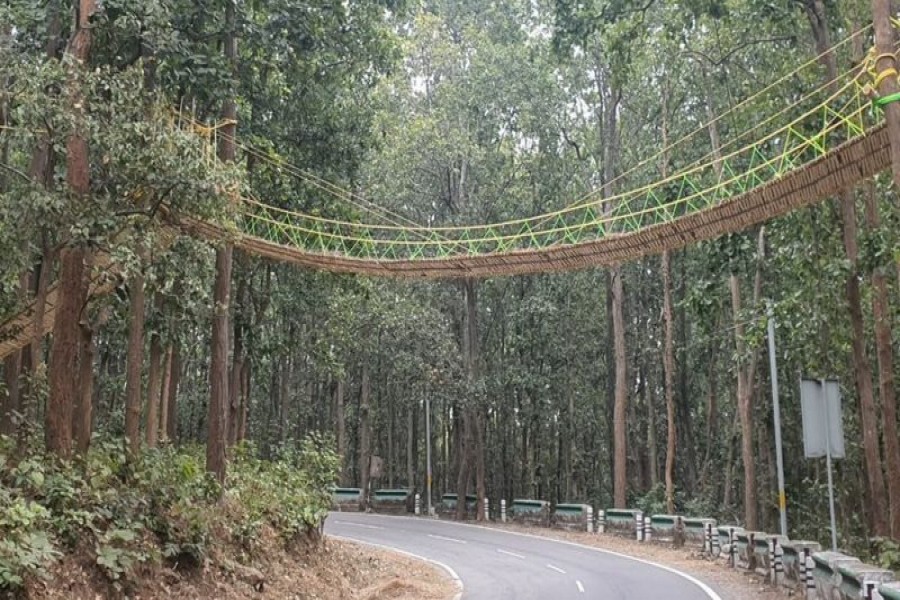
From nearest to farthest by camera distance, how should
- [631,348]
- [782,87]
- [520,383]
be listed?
1. [782,87]
2. [520,383]
3. [631,348]

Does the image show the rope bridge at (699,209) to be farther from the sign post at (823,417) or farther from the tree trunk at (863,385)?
the sign post at (823,417)

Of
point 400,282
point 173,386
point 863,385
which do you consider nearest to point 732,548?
point 863,385

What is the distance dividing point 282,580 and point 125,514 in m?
3.56

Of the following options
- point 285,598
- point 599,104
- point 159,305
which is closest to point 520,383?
point 599,104

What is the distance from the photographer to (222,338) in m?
13.8

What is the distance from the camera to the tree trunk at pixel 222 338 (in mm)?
13453

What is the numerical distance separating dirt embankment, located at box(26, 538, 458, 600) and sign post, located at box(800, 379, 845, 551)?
6974 millimetres

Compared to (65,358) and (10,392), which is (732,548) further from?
(10,392)

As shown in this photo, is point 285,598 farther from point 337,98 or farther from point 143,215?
point 337,98

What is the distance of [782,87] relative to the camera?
61.6 feet

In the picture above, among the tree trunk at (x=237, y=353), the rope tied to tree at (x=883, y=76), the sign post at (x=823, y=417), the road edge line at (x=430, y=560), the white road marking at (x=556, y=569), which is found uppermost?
the rope tied to tree at (x=883, y=76)

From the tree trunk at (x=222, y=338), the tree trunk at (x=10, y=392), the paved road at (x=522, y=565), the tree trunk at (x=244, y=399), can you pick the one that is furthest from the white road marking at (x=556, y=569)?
the tree trunk at (x=10, y=392)

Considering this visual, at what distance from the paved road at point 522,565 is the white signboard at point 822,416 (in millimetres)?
3834

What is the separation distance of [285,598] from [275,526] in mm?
2693
